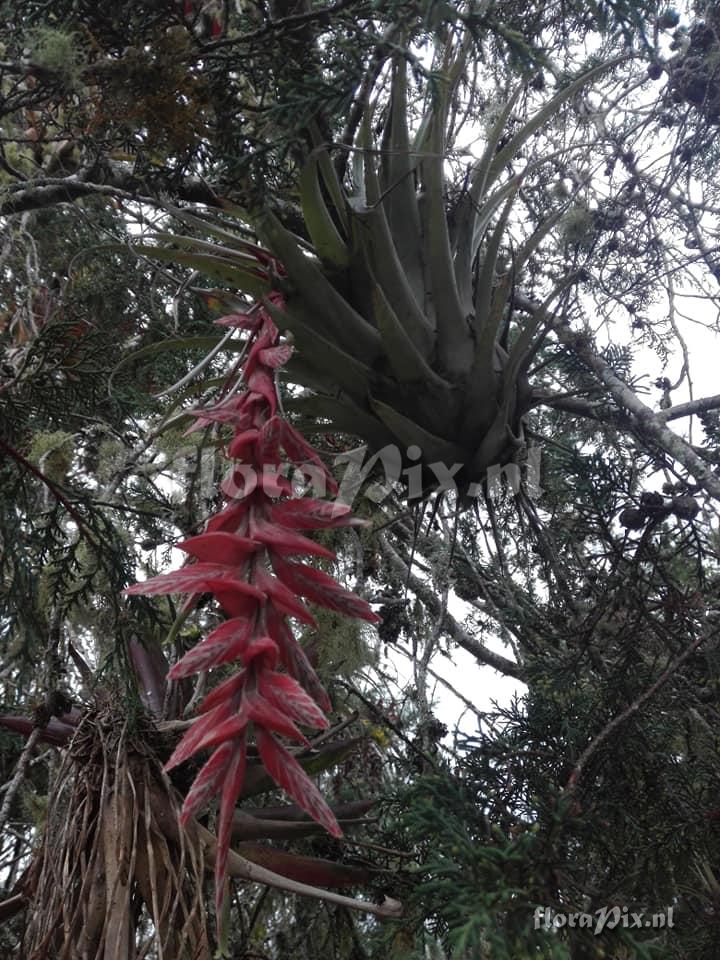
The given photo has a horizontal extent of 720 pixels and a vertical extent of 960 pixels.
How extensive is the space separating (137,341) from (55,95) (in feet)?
4.90

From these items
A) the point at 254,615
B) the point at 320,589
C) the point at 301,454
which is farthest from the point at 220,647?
the point at 301,454

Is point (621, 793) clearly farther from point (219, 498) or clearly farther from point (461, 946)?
point (219, 498)

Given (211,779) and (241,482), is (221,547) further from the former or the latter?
(211,779)

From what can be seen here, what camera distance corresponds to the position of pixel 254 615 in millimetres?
753

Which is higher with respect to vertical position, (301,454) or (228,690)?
(301,454)

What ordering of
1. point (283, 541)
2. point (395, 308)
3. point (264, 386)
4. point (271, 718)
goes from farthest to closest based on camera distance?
point (395, 308) → point (264, 386) → point (283, 541) → point (271, 718)

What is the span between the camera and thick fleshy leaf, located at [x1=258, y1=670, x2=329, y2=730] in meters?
0.70

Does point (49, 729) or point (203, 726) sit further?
point (49, 729)

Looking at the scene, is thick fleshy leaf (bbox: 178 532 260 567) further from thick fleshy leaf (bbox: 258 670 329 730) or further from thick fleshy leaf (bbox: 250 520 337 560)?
thick fleshy leaf (bbox: 258 670 329 730)

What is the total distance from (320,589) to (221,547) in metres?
0.14

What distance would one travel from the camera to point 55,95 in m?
1.31

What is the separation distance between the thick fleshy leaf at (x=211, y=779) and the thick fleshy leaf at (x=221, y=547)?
18 cm

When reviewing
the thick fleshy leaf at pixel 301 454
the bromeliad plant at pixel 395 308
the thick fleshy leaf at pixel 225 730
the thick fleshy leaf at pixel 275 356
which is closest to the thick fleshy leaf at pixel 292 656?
the thick fleshy leaf at pixel 225 730

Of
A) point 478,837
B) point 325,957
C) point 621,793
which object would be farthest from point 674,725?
point 325,957
